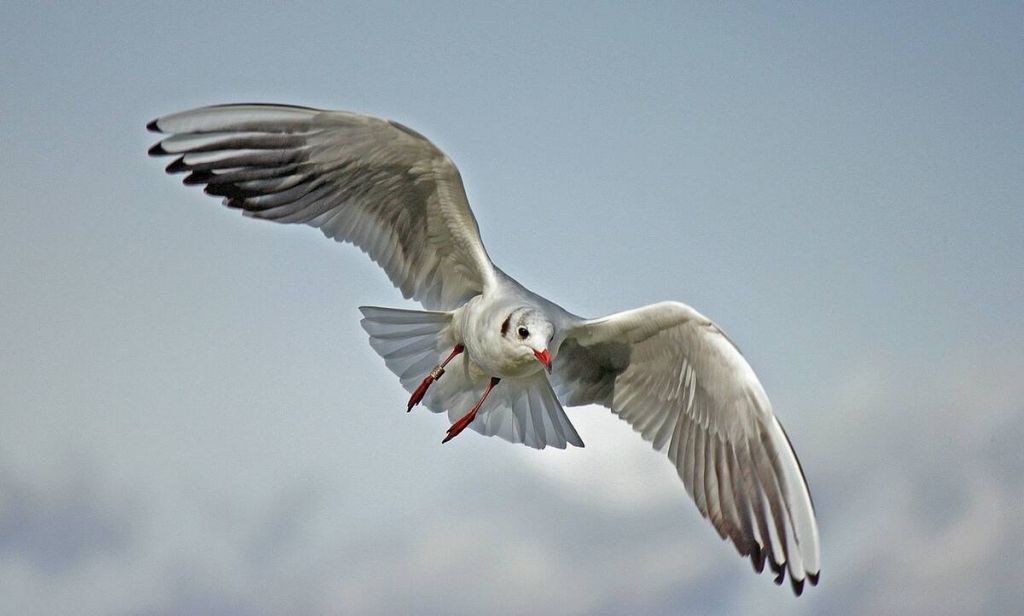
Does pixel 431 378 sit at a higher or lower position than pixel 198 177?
lower

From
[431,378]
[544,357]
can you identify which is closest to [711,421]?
[544,357]

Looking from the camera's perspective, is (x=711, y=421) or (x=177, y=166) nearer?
(x=177, y=166)

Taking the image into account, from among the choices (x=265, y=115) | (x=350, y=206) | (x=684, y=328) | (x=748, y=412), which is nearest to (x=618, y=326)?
(x=684, y=328)

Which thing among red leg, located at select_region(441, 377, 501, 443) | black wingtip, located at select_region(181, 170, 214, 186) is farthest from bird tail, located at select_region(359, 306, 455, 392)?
black wingtip, located at select_region(181, 170, 214, 186)

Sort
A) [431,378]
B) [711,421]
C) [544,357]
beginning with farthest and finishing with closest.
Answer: [431,378] → [711,421] → [544,357]

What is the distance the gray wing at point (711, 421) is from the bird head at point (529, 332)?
1.42ft

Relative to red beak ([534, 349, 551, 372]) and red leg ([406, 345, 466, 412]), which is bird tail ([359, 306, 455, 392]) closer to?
red leg ([406, 345, 466, 412])

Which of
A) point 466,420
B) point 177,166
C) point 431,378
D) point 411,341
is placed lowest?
point 466,420

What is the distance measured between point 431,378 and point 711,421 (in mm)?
1654

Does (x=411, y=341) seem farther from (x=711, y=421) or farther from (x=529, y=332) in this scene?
(x=711, y=421)

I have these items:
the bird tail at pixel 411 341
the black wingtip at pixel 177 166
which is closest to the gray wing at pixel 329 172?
the black wingtip at pixel 177 166

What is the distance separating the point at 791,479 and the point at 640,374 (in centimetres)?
112

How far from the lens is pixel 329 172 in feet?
21.7

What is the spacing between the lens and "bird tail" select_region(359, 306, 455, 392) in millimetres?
7195
